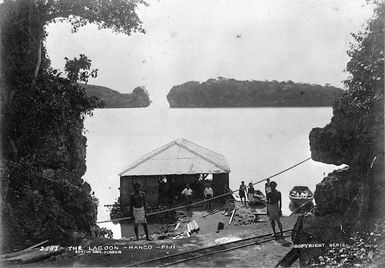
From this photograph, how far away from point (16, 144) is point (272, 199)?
8.79 meters

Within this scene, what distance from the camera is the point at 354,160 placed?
10.2 meters

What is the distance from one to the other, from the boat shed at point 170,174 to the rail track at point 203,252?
11263mm

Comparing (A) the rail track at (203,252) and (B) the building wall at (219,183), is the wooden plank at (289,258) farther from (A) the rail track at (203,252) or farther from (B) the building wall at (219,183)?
(B) the building wall at (219,183)

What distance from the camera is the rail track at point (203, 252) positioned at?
9258 millimetres

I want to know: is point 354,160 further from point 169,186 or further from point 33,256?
point 169,186

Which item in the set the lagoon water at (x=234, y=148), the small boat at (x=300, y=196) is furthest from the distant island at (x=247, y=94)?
the small boat at (x=300, y=196)

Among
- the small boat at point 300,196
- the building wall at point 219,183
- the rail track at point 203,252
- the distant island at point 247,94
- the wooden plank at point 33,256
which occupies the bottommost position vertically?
the small boat at point 300,196

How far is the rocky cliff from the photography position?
927 cm

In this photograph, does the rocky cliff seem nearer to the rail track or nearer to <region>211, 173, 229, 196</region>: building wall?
the rail track

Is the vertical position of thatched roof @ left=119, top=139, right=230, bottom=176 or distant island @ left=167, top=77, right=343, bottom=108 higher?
distant island @ left=167, top=77, right=343, bottom=108

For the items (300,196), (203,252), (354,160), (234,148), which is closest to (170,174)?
(300,196)

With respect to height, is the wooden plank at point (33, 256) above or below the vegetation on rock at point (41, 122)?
below

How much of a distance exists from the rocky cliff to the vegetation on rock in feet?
23.7

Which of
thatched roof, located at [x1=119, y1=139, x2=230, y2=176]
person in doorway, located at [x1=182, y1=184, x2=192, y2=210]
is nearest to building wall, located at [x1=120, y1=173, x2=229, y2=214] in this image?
thatched roof, located at [x1=119, y1=139, x2=230, y2=176]
